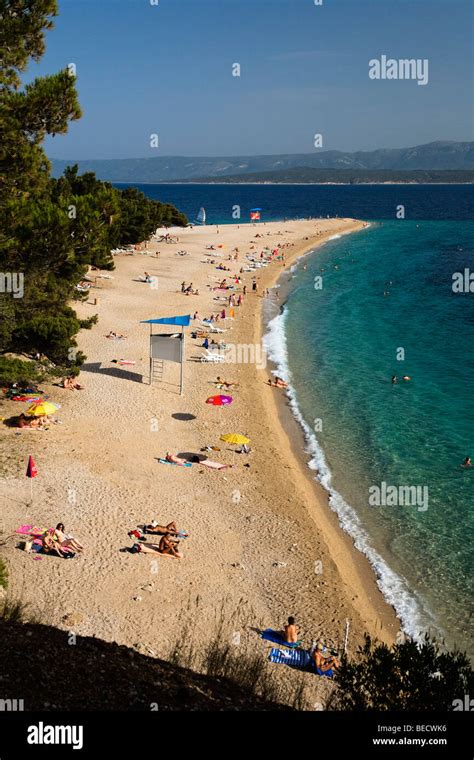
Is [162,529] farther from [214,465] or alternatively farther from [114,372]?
[114,372]

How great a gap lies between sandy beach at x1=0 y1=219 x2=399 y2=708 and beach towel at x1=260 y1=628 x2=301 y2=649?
271 mm

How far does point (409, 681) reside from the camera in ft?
22.3

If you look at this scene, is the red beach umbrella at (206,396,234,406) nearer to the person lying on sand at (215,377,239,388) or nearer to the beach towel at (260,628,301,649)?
the person lying on sand at (215,377,239,388)

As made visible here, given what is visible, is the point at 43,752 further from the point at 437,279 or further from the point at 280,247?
the point at 280,247

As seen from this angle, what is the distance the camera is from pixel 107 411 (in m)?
23.1

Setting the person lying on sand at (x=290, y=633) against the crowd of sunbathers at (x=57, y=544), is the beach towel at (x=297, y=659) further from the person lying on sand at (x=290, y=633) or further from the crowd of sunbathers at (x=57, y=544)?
the crowd of sunbathers at (x=57, y=544)

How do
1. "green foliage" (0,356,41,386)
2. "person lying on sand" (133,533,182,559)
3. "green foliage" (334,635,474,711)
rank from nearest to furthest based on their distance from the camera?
"green foliage" (334,635,474,711) → "person lying on sand" (133,533,182,559) → "green foliage" (0,356,41,386)

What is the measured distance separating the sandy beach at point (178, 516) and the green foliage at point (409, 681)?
525 cm

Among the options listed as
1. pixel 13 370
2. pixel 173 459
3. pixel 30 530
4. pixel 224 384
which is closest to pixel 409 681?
pixel 30 530

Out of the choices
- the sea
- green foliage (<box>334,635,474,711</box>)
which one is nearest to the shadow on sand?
the sea

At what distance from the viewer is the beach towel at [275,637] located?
12.5 metres

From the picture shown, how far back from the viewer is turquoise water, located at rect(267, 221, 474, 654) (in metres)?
15.7

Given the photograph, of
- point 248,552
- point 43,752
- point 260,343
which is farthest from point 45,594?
point 260,343

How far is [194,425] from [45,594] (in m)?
11.0
